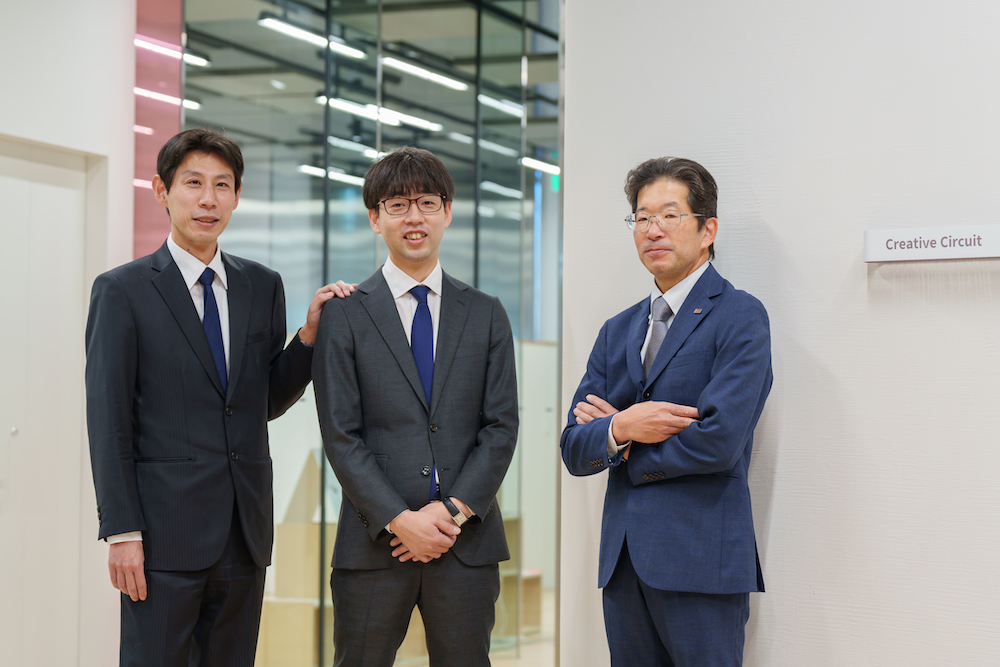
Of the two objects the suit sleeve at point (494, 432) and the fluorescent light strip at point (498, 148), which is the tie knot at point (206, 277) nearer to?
the suit sleeve at point (494, 432)

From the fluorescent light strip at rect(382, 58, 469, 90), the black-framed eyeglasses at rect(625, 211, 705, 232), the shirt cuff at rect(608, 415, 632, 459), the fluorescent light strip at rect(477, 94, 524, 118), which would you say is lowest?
the shirt cuff at rect(608, 415, 632, 459)

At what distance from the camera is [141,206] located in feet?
14.1

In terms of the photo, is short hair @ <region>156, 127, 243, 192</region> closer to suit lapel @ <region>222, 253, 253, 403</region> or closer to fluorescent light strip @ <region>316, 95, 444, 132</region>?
suit lapel @ <region>222, 253, 253, 403</region>

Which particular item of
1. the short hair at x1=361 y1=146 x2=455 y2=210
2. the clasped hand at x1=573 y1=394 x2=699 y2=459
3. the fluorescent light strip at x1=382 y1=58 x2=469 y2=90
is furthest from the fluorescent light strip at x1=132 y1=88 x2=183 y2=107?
the clasped hand at x1=573 y1=394 x2=699 y2=459

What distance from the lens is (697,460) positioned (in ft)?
6.87

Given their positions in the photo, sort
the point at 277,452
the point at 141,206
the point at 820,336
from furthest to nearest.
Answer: the point at 277,452 → the point at 141,206 → the point at 820,336

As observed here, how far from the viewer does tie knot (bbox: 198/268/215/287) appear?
2.27 metres

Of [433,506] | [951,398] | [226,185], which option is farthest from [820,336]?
[226,185]

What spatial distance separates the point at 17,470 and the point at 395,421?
239 cm

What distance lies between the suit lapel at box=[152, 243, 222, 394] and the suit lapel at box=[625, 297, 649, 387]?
3.51 ft

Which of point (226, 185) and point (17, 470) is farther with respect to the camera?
point (17, 470)

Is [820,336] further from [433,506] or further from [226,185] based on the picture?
[226,185]

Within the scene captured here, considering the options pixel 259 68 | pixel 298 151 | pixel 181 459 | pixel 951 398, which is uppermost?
pixel 259 68

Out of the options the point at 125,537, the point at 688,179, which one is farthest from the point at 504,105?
the point at 125,537
